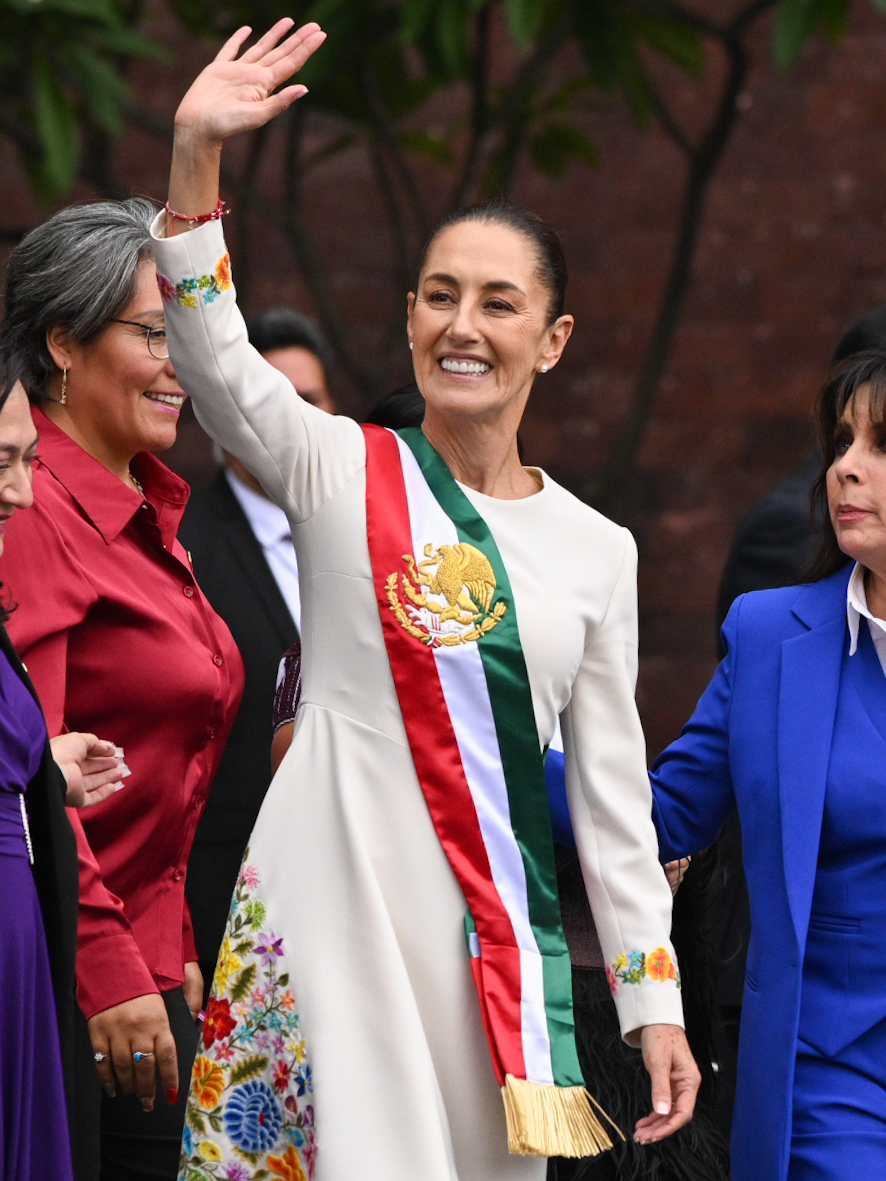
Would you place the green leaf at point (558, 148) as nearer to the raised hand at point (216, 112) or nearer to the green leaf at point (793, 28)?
the green leaf at point (793, 28)

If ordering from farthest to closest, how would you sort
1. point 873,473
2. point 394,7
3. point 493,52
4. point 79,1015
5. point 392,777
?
point 493,52
point 394,7
point 873,473
point 79,1015
point 392,777

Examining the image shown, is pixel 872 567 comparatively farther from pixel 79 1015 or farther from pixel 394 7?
pixel 394 7

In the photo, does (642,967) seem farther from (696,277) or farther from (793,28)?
(696,277)

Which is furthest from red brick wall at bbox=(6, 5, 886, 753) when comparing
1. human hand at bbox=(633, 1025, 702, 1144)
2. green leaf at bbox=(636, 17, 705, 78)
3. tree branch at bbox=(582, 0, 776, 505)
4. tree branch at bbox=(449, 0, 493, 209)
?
human hand at bbox=(633, 1025, 702, 1144)

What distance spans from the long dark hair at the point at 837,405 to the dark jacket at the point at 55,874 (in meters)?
1.17

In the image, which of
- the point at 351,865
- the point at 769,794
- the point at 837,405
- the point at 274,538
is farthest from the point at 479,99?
the point at 351,865

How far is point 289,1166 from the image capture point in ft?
7.32

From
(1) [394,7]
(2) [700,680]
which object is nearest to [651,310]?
(2) [700,680]

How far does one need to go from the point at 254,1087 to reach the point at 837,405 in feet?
4.16

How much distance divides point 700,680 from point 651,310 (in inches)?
53.1

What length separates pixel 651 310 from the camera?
6.84 m

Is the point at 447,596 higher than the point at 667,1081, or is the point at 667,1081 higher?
the point at 447,596

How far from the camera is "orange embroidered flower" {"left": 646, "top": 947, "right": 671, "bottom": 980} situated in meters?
2.42

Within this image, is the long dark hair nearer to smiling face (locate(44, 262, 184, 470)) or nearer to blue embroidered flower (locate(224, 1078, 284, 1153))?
smiling face (locate(44, 262, 184, 470))
